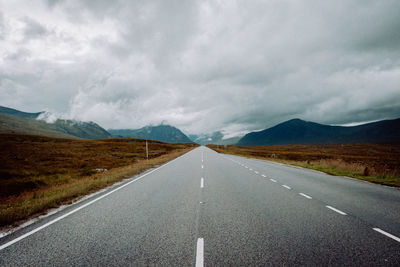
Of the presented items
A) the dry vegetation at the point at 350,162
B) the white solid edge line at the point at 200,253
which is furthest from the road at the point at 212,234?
the dry vegetation at the point at 350,162

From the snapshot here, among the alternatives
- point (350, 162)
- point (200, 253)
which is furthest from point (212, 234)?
point (350, 162)

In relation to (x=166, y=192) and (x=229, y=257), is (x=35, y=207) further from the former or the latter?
(x=229, y=257)

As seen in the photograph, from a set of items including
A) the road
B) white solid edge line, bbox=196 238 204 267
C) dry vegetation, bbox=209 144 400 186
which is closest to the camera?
white solid edge line, bbox=196 238 204 267

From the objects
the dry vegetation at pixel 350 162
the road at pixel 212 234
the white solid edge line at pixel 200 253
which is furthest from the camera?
the dry vegetation at pixel 350 162

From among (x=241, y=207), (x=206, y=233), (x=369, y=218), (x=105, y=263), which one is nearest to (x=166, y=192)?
(x=241, y=207)

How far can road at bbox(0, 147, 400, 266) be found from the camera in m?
3.28

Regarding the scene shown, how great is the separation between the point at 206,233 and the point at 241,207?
228 centimetres

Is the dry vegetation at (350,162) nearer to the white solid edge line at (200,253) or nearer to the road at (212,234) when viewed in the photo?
the road at (212,234)

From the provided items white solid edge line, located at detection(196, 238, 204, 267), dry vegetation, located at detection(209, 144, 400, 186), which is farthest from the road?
dry vegetation, located at detection(209, 144, 400, 186)

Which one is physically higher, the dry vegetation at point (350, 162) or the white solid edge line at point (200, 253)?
the white solid edge line at point (200, 253)

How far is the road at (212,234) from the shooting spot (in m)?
3.28

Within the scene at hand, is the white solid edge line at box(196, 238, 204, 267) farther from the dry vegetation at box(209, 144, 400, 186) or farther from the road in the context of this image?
→ the dry vegetation at box(209, 144, 400, 186)

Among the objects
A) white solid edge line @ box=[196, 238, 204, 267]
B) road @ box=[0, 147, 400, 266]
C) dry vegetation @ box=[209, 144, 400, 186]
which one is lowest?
dry vegetation @ box=[209, 144, 400, 186]

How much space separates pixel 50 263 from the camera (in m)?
3.18
